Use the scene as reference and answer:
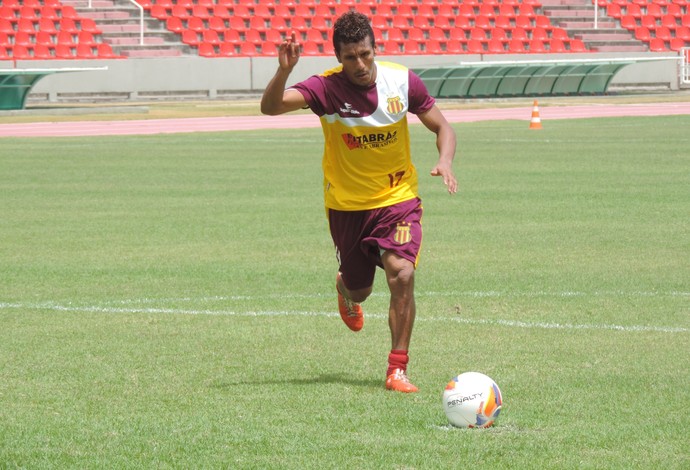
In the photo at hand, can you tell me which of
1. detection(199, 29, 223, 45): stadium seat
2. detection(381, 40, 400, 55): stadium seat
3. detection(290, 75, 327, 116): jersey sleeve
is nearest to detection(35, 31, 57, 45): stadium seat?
detection(199, 29, 223, 45): stadium seat

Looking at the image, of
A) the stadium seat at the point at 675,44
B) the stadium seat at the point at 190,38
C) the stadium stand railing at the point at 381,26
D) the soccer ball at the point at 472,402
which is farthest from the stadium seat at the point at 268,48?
the soccer ball at the point at 472,402

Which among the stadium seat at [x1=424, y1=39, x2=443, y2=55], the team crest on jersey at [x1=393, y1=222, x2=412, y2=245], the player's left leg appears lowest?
the stadium seat at [x1=424, y1=39, x2=443, y2=55]

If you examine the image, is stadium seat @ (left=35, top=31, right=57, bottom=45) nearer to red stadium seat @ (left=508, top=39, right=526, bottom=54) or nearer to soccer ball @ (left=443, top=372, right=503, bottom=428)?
red stadium seat @ (left=508, top=39, right=526, bottom=54)

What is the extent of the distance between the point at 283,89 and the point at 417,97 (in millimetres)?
824

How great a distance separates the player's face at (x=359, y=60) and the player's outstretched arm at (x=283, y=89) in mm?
260

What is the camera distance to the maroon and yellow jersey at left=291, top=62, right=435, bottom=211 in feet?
23.6

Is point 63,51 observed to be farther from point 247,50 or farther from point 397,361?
point 397,361

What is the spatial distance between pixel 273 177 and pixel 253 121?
1646 centimetres

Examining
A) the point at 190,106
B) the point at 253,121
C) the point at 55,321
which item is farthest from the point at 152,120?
the point at 55,321

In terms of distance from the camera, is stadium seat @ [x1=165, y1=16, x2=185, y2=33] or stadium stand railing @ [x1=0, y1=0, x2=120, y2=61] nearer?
stadium stand railing @ [x1=0, y1=0, x2=120, y2=61]

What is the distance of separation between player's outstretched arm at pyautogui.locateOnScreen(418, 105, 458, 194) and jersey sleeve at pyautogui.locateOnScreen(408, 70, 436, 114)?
5 cm

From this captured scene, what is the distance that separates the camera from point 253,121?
36.1 meters

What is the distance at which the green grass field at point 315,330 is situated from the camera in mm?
5816

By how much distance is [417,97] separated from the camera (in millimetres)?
7359
